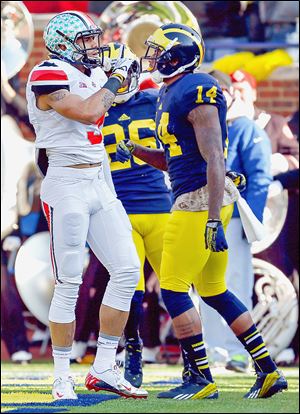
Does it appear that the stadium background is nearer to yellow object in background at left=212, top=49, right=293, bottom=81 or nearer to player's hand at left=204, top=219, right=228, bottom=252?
yellow object in background at left=212, top=49, right=293, bottom=81

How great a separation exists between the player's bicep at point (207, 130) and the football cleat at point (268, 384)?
1.04 meters

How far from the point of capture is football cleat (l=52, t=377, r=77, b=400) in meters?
6.04

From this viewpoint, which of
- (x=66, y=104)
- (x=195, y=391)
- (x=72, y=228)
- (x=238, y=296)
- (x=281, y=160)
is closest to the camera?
(x=66, y=104)

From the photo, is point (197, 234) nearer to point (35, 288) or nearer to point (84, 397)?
point (84, 397)

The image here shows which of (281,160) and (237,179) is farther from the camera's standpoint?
(281,160)

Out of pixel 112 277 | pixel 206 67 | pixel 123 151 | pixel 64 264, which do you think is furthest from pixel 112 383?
pixel 206 67

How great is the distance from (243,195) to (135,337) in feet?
6.13

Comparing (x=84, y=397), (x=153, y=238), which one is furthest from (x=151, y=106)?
(x=84, y=397)

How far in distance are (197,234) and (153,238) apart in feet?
3.38

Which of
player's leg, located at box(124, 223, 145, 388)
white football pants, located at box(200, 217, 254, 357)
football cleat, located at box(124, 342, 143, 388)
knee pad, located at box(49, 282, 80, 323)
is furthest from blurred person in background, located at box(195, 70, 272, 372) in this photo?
knee pad, located at box(49, 282, 80, 323)

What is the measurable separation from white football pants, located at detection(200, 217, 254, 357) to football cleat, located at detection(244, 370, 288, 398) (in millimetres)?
2419

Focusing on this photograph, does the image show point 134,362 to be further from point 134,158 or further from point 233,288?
point 233,288

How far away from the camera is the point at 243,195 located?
8.66 m

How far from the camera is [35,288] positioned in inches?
384
